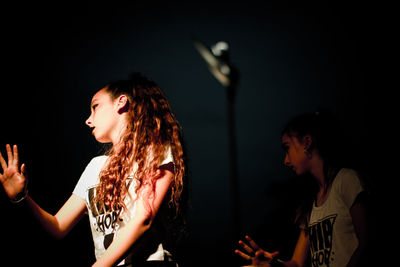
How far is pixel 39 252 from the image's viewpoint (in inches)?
84.7

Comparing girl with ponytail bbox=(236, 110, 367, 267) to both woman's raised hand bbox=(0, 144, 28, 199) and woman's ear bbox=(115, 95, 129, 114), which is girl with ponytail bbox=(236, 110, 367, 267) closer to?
woman's ear bbox=(115, 95, 129, 114)

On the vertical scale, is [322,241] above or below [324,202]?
below

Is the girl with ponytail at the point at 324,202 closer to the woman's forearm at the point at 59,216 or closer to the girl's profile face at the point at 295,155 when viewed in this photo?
the girl's profile face at the point at 295,155

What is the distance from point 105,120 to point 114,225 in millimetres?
626

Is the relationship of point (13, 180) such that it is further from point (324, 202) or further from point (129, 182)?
point (324, 202)

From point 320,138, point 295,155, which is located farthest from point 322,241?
point 320,138

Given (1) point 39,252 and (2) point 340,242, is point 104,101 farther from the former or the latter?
(2) point 340,242

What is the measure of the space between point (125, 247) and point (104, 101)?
3.00 feet

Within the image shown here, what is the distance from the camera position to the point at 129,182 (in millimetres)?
1521

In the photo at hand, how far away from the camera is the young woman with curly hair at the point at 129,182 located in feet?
4.53

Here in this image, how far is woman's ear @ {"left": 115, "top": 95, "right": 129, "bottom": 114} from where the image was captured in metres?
1.77

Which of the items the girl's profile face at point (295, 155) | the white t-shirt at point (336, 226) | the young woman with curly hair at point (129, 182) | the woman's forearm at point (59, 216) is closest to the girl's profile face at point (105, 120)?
the young woman with curly hair at point (129, 182)

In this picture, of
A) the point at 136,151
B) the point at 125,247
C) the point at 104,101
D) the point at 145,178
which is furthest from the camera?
the point at 104,101

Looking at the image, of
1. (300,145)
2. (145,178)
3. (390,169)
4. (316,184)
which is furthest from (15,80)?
(390,169)
